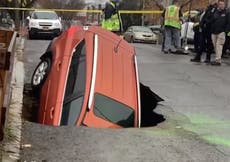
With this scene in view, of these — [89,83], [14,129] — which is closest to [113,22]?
[89,83]

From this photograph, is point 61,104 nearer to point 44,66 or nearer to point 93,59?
point 93,59

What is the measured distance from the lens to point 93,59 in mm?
9148

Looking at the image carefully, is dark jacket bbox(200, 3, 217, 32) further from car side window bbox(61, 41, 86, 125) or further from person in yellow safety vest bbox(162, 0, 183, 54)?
car side window bbox(61, 41, 86, 125)

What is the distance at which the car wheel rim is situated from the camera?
9969 mm

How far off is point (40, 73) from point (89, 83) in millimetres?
1886

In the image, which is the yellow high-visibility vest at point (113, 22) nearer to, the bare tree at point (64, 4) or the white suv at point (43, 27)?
the white suv at point (43, 27)

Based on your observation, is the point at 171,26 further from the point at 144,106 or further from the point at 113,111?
the point at 113,111

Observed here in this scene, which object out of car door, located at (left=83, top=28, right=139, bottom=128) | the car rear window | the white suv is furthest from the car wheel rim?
the white suv

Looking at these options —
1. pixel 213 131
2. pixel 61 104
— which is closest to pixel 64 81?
pixel 61 104

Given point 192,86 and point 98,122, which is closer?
point 98,122

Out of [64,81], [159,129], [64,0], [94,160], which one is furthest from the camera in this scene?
[64,0]

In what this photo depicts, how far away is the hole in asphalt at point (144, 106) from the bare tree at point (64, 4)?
76859mm

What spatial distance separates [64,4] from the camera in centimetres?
9475

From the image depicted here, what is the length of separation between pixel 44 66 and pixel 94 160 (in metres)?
4.37
